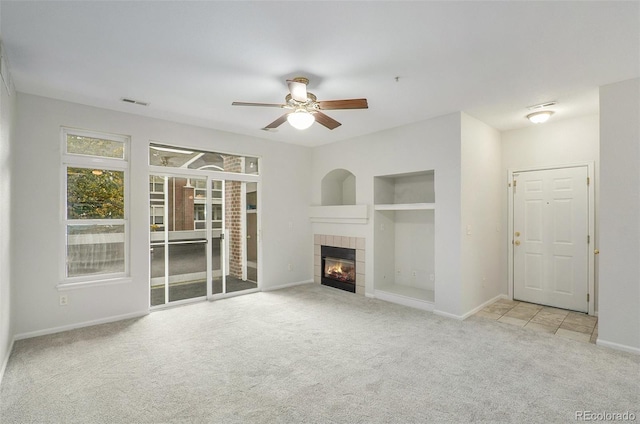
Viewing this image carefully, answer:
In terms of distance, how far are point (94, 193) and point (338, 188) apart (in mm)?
4199

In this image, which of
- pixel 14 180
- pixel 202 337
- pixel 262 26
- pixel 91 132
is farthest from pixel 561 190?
pixel 14 180

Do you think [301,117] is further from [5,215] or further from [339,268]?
[339,268]

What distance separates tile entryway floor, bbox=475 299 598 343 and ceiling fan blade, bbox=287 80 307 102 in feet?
12.1

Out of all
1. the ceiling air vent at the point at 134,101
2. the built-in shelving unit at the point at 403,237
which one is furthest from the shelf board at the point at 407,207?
the ceiling air vent at the point at 134,101

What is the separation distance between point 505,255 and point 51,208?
645 cm

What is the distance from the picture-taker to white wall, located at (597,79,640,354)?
310 centimetres

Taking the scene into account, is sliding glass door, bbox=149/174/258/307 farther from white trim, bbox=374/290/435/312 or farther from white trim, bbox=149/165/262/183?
white trim, bbox=374/290/435/312

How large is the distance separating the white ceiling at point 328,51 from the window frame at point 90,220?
45 centimetres

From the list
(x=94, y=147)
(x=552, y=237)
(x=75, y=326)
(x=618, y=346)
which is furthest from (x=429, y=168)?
(x=75, y=326)

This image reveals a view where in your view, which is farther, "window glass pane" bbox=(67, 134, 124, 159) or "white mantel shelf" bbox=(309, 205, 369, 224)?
"white mantel shelf" bbox=(309, 205, 369, 224)

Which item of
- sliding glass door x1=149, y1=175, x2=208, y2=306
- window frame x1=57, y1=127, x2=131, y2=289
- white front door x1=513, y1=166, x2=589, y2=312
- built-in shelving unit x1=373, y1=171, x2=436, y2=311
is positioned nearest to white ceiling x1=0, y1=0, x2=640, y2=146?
window frame x1=57, y1=127, x2=131, y2=289

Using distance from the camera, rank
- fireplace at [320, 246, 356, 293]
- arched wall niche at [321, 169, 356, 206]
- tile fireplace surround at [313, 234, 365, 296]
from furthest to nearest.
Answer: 1. arched wall niche at [321, 169, 356, 206]
2. fireplace at [320, 246, 356, 293]
3. tile fireplace surround at [313, 234, 365, 296]

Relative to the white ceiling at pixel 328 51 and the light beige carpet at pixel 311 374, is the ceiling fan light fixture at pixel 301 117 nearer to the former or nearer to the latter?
the white ceiling at pixel 328 51

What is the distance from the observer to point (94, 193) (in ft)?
13.3
